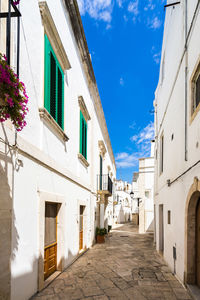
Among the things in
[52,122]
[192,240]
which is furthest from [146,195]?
[52,122]

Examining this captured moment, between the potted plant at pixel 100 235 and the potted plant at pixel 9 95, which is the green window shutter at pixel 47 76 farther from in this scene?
the potted plant at pixel 100 235

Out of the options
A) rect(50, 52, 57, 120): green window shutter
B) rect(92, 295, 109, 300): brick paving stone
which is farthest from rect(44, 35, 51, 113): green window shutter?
rect(92, 295, 109, 300): brick paving stone

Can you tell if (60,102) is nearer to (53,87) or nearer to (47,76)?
(53,87)

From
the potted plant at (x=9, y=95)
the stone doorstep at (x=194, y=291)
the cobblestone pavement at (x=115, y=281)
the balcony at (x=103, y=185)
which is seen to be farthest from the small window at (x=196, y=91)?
the balcony at (x=103, y=185)

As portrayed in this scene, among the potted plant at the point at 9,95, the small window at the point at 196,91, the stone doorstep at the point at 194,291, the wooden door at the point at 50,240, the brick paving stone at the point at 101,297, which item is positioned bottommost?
the brick paving stone at the point at 101,297

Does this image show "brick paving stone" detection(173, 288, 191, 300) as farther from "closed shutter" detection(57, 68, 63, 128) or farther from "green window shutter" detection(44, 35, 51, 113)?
"green window shutter" detection(44, 35, 51, 113)

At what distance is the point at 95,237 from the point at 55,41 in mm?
9561

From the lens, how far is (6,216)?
3334 mm

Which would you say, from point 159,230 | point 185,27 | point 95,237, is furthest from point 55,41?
point 95,237

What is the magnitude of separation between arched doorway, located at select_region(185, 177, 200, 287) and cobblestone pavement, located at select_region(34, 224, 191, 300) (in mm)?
388

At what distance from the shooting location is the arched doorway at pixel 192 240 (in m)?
4.92

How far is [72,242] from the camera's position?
280 inches

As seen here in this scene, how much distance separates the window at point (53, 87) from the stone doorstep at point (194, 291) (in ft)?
15.8

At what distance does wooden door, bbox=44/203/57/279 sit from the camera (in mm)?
5306
